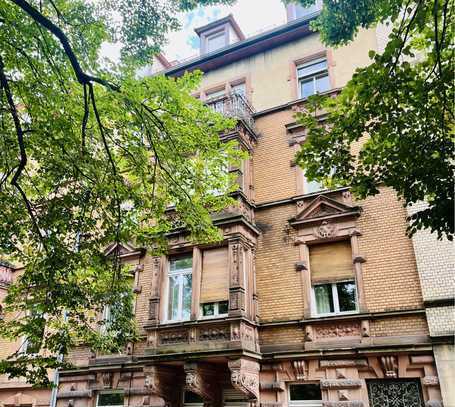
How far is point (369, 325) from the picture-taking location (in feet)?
31.0

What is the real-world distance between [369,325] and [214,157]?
17.4 feet

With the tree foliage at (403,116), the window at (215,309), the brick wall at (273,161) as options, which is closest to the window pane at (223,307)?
the window at (215,309)

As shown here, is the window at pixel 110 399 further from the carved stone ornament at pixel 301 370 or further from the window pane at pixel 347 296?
the window pane at pixel 347 296

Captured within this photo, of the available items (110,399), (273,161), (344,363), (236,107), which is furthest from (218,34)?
(110,399)

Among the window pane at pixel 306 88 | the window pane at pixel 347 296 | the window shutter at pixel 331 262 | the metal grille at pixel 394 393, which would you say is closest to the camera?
the metal grille at pixel 394 393

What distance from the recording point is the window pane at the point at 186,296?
11.3 metres

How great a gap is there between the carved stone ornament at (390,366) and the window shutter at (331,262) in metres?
2.12

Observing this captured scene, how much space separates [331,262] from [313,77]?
652 centimetres

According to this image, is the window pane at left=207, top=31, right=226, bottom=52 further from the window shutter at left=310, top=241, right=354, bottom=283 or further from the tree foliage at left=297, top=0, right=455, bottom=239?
the tree foliage at left=297, top=0, right=455, bottom=239

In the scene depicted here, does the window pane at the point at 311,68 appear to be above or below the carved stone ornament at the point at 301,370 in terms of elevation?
above

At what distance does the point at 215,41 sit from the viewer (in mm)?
17062

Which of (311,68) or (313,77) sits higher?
(311,68)

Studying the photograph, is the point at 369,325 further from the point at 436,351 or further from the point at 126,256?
the point at 126,256

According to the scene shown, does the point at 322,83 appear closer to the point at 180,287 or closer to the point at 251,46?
the point at 251,46
